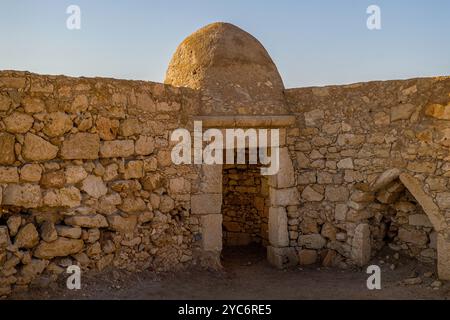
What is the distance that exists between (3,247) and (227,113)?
3.30 metres

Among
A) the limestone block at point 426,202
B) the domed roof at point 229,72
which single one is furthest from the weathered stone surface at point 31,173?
the limestone block at point 426,202

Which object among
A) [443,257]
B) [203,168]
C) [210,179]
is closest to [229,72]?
[203,168]

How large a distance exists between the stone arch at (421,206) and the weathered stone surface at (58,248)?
3812mm

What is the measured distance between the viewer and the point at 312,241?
629 centimetres

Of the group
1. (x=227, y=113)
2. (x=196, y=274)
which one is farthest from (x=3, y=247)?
(x=227, y=113)

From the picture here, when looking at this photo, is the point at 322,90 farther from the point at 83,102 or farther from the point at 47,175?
the point at 47,175

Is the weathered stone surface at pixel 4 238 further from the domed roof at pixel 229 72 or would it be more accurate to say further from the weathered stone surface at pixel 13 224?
the domed roof at pixel 229 72

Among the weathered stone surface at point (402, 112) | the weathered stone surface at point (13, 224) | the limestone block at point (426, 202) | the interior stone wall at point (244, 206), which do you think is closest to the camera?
the weathered stone surface at point (13, 224)

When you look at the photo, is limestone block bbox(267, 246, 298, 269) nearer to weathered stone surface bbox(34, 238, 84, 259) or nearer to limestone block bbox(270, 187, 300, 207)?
limestone block bbox(270, 187, 300, 207)

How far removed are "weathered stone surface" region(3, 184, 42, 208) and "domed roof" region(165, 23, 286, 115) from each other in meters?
2.49

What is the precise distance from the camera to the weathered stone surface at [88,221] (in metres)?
4.82

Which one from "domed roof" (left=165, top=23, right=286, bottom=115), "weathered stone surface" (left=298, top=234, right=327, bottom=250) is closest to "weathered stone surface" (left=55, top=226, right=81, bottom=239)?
"domed roof" (left=165, top=23, right=286, bottom=115)

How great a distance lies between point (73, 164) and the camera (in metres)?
4.86

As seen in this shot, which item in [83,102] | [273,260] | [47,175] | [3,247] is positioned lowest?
[273,260]
